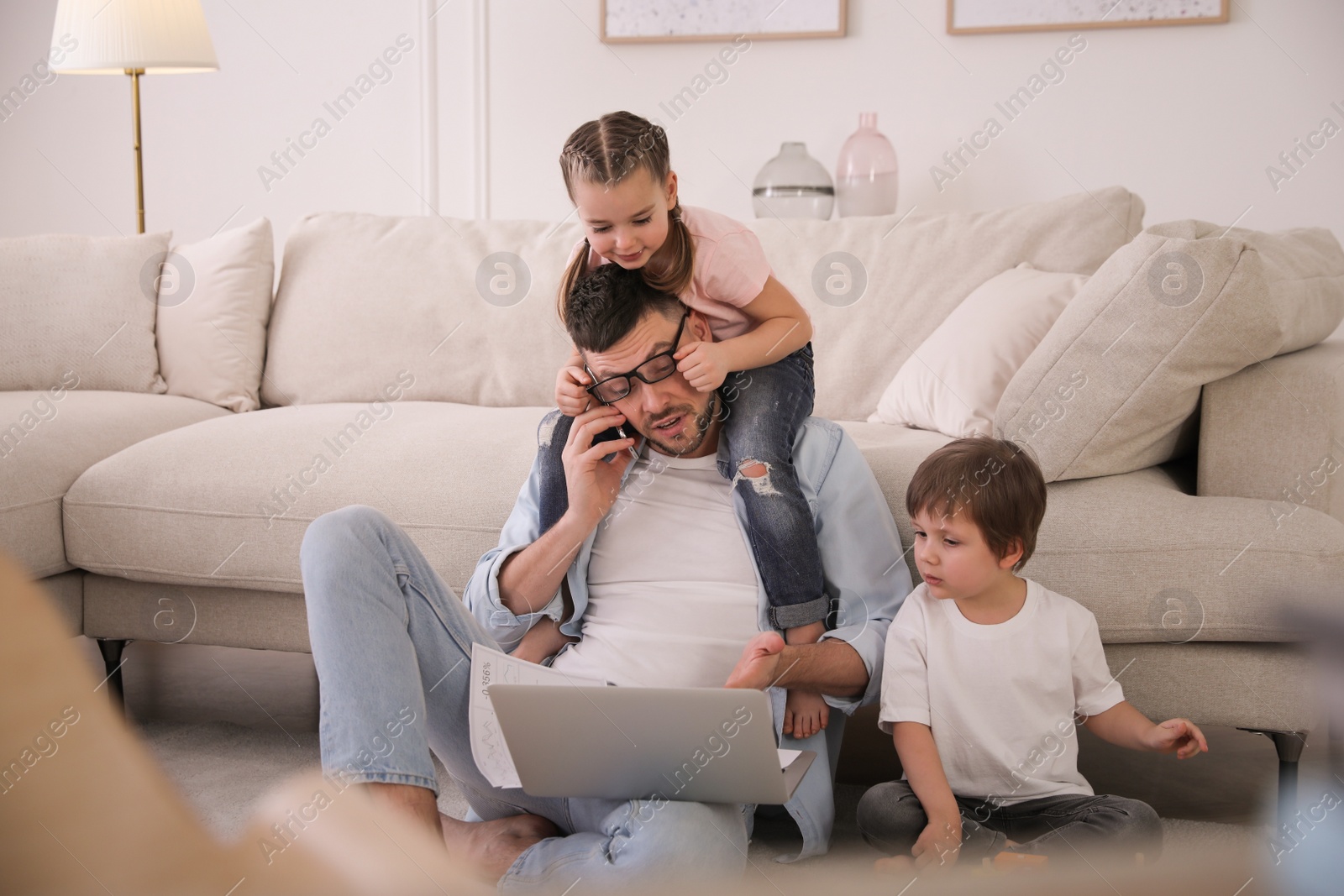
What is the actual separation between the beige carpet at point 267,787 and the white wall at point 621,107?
6.29 feet

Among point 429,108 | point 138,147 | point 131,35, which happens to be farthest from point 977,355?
point 138,147

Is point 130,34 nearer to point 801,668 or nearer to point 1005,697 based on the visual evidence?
point 801,668

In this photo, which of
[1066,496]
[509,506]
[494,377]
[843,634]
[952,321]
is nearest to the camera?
[843,634]

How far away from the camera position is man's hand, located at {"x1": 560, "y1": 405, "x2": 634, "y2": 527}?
1442mm

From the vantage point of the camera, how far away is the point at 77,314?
249 centimetres

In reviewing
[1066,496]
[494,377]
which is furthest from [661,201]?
[494,377]

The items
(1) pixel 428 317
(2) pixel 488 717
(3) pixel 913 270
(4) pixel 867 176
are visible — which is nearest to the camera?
(2) pixel 488 717

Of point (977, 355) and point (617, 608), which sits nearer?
point (617, 608)

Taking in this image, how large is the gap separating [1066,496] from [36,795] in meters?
1.55

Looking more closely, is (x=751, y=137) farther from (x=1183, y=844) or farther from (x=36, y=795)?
(x=36, y=795)

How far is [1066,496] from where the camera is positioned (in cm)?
159

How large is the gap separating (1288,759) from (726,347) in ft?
3.23

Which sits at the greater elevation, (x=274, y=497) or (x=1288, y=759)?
(x=274, y=497)

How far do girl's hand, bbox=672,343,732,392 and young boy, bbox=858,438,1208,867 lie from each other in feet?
1.00
